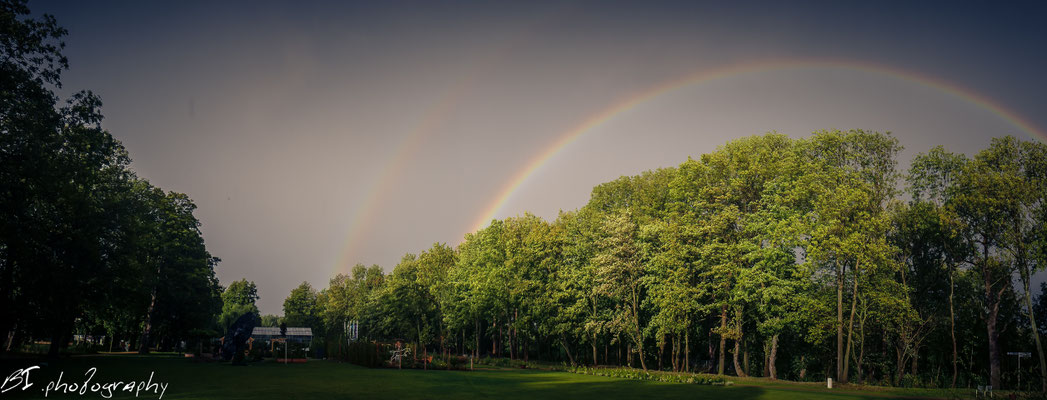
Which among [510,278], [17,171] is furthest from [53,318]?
[510,278]

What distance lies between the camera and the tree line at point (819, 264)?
3694cm

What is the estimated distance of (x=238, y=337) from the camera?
45562mm

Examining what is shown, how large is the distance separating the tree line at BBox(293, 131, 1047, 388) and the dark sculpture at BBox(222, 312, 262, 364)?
2420 cm

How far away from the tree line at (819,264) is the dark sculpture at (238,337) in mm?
24202

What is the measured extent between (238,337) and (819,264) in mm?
44095


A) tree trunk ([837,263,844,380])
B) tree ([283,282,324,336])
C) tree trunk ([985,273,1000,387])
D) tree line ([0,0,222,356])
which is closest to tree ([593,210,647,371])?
tree trunk ([837,263,844,380])

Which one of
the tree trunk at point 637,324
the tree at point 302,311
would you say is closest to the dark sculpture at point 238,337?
the tree trunk at point 637,324

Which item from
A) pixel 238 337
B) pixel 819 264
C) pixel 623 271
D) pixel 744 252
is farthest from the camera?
pixel 623 271

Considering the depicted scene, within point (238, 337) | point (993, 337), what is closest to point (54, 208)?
point (238, 337)

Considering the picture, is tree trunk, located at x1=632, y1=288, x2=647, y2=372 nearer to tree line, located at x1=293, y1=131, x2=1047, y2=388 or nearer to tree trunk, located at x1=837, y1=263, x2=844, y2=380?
tree line, located at x1=293, y1=131, x2=1047, y2=388

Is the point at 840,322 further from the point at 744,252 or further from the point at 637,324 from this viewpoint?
the point at 637,324

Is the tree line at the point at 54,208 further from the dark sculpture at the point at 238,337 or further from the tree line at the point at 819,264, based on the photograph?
the tree line at the point at 819,264

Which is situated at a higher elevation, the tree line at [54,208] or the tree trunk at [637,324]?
the tree line at [54,208]

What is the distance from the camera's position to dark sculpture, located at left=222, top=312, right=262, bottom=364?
4510cm
